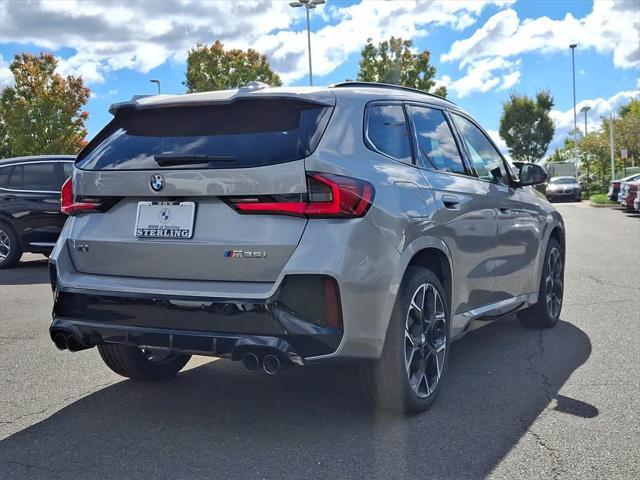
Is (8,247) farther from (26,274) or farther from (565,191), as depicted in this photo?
(565,191)

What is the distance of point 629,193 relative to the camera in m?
26.2

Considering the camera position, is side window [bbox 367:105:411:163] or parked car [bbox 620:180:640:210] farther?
parked car [bbox 620:180:640:210]

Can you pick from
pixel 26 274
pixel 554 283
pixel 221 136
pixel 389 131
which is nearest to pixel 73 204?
pixel 221 136

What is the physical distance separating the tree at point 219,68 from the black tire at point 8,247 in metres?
30.4

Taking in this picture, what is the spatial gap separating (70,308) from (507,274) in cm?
301

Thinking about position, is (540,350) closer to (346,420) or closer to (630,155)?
(346,420)

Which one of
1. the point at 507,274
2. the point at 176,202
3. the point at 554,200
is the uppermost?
the point at 176,202

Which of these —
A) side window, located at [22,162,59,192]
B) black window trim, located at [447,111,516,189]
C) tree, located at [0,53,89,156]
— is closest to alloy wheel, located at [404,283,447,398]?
black window trim, located at [447,111,516,189]

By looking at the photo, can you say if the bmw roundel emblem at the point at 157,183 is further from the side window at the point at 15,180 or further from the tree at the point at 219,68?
the tree at the point at 219,68

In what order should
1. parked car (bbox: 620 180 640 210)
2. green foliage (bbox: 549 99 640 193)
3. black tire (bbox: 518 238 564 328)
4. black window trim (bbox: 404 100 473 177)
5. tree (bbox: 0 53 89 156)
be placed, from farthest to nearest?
1. green foliage (bbox: 549 99 640 193)
2. tree (bbox: 0 53 89 156)
3. parked car (bbox: 620 180 640 210)
4. black tire (bbox: 518 238 564 328)
5. black window trim (bbox: 404 100 473 177)

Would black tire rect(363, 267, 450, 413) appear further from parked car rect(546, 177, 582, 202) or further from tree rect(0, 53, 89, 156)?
parked car rect(546, 177, 582, 202)

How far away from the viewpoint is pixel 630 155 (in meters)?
51.9

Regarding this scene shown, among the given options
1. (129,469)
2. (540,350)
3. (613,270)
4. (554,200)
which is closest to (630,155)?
(554,200)

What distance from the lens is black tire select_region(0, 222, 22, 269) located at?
1180cm
